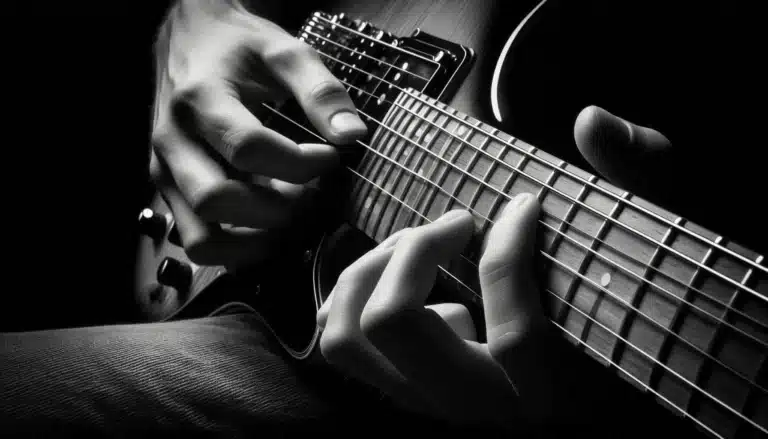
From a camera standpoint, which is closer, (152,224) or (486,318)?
(486,318)

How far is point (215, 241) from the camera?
2.42ft

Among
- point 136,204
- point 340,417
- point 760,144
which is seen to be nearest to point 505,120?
point 760,144

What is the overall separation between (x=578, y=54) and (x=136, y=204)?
Answer: 1031mm

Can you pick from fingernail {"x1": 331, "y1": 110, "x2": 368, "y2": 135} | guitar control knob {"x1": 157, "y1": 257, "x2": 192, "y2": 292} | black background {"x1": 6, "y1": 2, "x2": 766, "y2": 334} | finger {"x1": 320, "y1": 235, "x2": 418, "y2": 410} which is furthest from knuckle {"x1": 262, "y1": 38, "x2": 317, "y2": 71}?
black background {"x1": 6, "y1": 2, "x2": 766, "y2": 334}

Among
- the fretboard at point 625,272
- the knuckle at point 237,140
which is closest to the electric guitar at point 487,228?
the fretboard at point 625,272

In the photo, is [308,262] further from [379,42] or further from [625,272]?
[625,272]

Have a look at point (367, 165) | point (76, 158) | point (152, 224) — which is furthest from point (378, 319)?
point (76, 158)

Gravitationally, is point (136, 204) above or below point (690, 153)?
below

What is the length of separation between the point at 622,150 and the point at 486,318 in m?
0.19

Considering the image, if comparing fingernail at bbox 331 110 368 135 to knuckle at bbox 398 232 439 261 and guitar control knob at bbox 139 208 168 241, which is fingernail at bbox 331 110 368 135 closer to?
knuckle at bbox 398 232 439 261

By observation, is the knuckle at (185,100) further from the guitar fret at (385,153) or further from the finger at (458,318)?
the finger at (458,318)

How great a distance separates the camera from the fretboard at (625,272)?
0.33m

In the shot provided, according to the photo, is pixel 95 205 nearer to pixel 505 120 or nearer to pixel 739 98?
pixel 505 120

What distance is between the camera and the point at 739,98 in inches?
21.0
